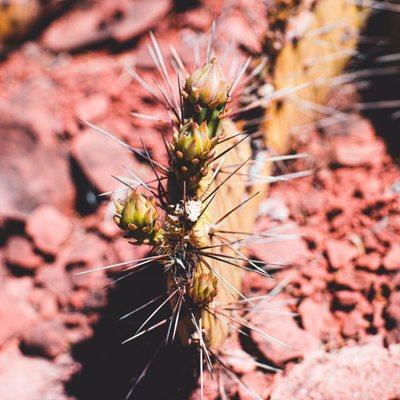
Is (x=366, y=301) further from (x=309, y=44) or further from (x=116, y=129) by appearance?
(x=116, y=129)

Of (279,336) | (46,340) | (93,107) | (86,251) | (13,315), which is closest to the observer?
(279,336)

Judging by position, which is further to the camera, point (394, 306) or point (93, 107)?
point (93, 107)

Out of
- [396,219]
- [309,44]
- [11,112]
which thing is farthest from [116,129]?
[396,219]

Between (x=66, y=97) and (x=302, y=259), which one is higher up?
(x=66, y=97)

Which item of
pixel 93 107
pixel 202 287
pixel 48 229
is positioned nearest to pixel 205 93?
pixel 202 287

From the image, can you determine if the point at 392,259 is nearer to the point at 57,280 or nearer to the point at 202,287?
the point at 202,287

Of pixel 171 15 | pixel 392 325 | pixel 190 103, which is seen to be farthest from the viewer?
pixel 171 15

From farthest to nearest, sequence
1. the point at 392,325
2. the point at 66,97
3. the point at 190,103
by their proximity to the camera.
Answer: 1. the point at 66,97
2. the point at 392,325
3. the point at 190,103

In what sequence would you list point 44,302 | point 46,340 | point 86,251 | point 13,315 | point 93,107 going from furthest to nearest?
point 93,107 < point 86,251 < point 44,302 < point 13,315 < point 46,340

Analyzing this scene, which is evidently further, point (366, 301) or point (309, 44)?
point (309, 44)
